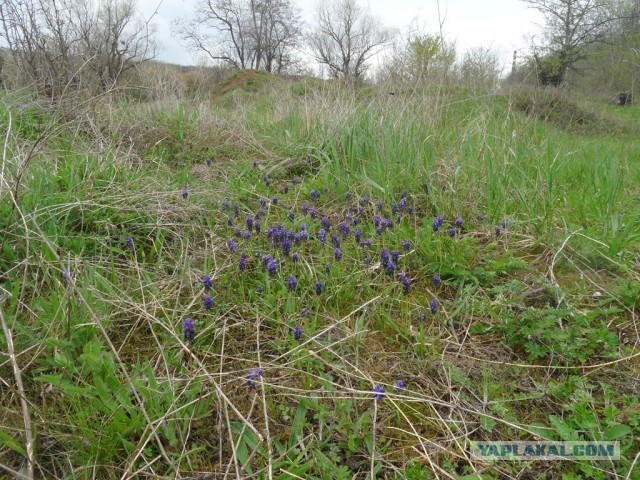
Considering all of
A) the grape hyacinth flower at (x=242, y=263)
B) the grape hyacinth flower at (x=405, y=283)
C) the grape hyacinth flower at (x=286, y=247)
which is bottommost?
the grape hyacinth flower at (x=405, y=283)

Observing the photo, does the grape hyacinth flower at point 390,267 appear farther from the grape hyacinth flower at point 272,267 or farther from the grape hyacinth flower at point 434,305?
the grape hyacinth flower at point 272,267

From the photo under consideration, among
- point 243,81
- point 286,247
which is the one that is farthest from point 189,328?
point 243,81

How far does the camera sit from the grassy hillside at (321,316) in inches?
51.6

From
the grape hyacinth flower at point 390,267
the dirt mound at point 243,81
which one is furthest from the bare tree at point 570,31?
the grape hyacinth flower at point 390,267

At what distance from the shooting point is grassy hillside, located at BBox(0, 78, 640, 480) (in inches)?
51.6

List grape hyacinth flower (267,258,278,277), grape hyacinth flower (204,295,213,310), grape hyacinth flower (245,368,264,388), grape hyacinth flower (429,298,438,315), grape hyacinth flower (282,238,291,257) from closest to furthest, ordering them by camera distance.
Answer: grape hyacinth flower (245,368,264,388) → grape hyacinth flower (204,295,213,310) → grape hyacinth flower (429,298,438,315) → grape hyacinth flower (267,258,278,277) → grape hyacinth flower (282,238,291,257)

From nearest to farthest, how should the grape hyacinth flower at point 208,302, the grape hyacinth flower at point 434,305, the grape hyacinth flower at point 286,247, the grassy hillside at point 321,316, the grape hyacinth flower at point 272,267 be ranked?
the grassy hillside at point 321,316, the grape hyacinth flower at point 208,302, the grape hyacinth flower at point 434,305, the grape hyacinth flower at point 272,267, the grape hyacinth flower at point 286,247

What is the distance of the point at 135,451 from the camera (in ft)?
4.09

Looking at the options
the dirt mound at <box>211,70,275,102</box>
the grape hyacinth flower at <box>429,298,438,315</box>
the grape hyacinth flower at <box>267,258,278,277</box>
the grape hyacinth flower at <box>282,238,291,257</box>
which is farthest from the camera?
the dirt mound at <box>211,70,275,102</box>

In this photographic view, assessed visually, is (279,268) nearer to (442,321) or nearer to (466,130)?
(442,321)

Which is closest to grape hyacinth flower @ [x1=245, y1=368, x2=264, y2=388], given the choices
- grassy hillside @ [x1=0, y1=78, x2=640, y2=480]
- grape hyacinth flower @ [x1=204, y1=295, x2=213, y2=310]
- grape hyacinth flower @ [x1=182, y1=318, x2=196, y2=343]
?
grassy hillside @ [x1=0, y1=78, x2=640, y2=480]

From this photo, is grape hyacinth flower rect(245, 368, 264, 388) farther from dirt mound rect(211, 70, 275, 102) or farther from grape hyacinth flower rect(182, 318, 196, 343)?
dirt mound rect(211, 70, 275, 102)

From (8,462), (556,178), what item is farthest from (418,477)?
(556,178)

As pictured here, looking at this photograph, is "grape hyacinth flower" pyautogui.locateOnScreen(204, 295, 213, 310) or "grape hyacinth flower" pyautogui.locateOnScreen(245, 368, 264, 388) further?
"grape hyacinth flower" pyautogui.locateOnScreen(204, 295, 213, 310)
